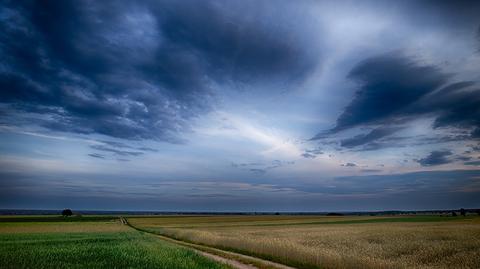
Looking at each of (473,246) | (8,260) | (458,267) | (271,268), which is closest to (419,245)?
(473,246)

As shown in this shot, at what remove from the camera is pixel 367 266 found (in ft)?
50.9

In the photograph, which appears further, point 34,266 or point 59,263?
point 59,263

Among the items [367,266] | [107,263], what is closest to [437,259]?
[367,266]

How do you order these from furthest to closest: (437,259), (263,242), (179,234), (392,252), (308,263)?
1. (179,234)
2. (263,242)
3. (392,252)
4. (437,259)
5. (308,263)

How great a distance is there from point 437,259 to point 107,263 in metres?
19.7

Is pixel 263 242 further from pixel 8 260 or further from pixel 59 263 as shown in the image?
pixel 8 260

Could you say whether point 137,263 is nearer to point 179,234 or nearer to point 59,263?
point 59,263

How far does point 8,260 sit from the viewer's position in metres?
16.4

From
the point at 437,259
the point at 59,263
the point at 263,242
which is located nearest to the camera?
the point at 59,263

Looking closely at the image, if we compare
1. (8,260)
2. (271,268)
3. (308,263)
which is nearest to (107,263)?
(8,260)

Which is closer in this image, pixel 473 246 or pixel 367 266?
pixel 367 266

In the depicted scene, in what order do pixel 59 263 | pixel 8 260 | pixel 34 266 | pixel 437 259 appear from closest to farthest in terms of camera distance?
pixel 34 266 < pixel 59 263 < pixel 8 260 < pixel 437 259

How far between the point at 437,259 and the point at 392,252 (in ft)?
10.4

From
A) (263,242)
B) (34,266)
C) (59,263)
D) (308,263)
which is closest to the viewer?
(34,266)
